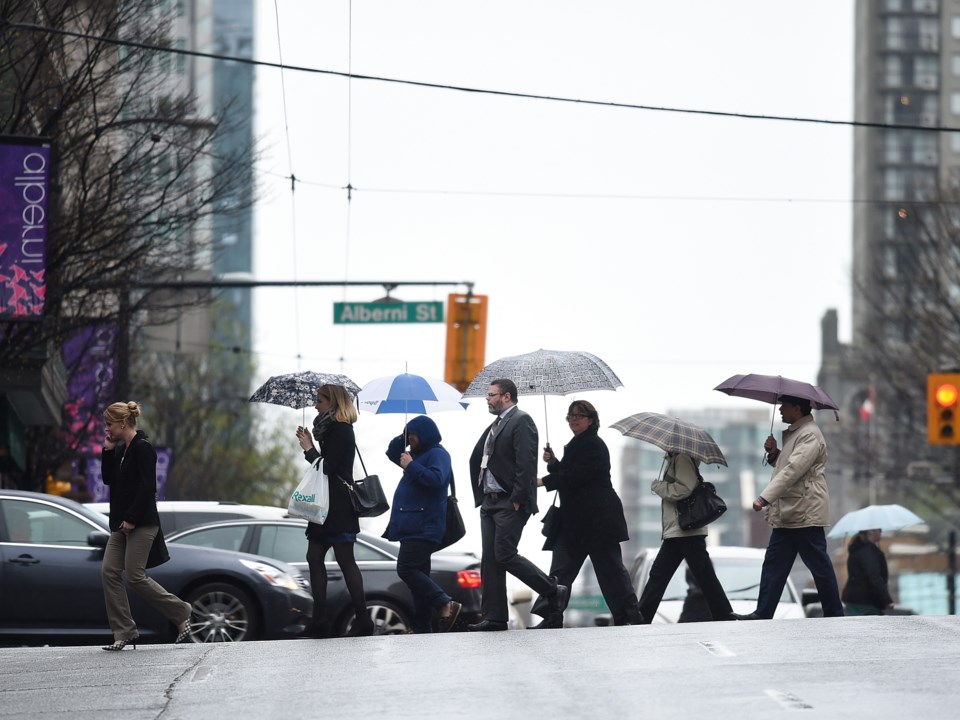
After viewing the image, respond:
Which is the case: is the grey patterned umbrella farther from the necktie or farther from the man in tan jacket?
the man in tan jacket

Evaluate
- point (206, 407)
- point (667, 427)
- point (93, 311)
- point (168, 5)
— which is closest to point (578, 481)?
point (667, 427)

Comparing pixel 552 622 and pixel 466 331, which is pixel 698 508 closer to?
pixel 552 622

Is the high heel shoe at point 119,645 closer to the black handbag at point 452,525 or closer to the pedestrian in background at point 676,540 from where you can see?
the black handbag at point 452,525

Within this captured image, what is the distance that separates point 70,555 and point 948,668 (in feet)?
26.6

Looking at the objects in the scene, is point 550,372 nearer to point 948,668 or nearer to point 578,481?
point 578,481

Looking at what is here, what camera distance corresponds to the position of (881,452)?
52750 mm

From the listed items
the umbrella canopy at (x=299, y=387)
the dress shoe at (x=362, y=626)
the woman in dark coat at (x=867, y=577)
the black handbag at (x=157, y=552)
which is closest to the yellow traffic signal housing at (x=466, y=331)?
the woman in dark coat at (x=867, y=577)

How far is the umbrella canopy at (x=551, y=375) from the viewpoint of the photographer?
14.4 meters

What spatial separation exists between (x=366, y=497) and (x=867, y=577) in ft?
20.6

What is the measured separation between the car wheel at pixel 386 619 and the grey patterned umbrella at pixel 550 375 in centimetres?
368

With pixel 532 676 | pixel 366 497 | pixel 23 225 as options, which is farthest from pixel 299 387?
pixel 23 225

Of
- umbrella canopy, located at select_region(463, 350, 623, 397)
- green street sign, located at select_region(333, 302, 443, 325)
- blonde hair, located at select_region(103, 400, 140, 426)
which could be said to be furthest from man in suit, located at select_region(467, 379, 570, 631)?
green street sign, located at select_region(333, 302, 443, 325)

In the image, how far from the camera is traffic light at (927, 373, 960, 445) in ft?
82.2

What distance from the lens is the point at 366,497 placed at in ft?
44.1
